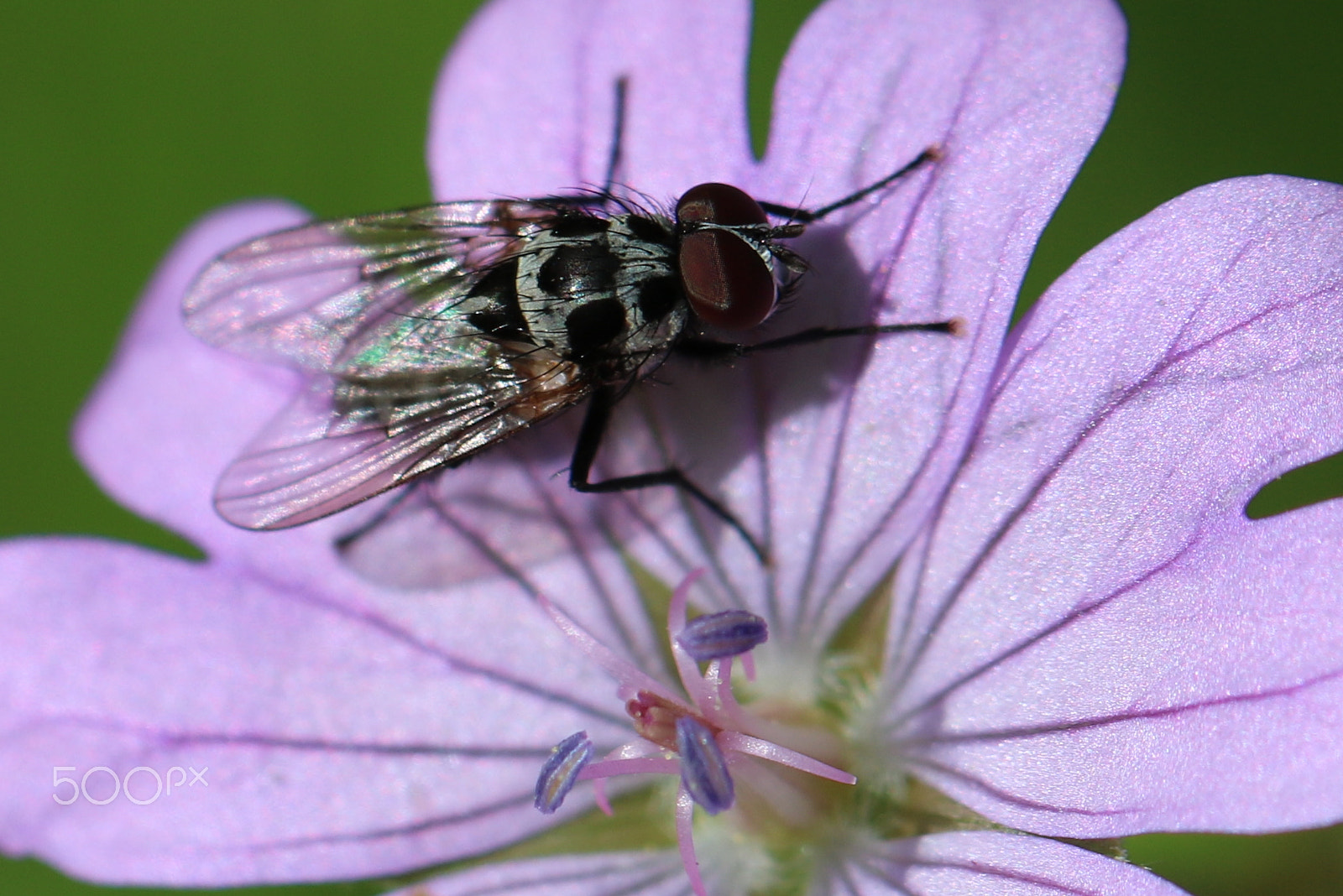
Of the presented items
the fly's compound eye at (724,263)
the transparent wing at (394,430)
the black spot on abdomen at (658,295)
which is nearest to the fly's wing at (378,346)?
the transparent wing at (394,430)

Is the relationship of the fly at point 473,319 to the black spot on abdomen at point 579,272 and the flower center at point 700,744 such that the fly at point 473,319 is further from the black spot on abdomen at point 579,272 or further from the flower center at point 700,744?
the flower center at point 700,744

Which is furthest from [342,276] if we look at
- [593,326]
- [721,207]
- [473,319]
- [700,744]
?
[700,744]

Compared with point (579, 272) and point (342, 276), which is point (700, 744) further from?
point (342, 276)

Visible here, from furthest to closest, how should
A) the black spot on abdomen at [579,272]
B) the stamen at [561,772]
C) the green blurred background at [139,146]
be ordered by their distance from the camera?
the green blurred background at [139,146], the black spot on abdomen at [579,272], the stamen at [561,772]

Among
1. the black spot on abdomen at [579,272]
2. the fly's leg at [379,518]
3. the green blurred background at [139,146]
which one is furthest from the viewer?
the green blurred background at [139,146]

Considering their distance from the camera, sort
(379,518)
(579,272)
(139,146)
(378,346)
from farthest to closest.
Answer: (139,146) → (379,518) → (378,346) → (579,272)

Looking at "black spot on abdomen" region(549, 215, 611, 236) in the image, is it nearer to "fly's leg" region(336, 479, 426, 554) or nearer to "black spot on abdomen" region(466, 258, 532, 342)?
"black spot on abdomen" region(466, 258, 532, 342)

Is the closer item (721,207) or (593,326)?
(721,207)

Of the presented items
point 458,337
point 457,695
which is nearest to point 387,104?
point 458,337
